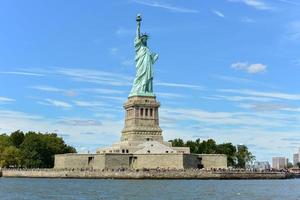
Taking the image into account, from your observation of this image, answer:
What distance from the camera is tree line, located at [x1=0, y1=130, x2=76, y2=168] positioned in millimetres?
110125

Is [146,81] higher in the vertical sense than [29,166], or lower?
higher

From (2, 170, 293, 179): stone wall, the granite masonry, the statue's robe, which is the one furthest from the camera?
the statue's robe

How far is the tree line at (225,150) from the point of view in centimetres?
11965

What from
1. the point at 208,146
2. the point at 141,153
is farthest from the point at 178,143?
the point at 141,153

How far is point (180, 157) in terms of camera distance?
307 feet

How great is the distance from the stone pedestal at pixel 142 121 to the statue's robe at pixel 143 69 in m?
2.18

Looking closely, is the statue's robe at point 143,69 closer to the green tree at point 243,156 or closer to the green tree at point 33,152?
the green tree at point 33,152

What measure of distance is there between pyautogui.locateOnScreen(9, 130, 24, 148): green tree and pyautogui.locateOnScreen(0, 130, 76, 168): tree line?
235 inches

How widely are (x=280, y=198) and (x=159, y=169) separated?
39436 mm

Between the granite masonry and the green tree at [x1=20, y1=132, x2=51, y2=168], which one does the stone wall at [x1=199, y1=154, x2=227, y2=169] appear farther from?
the green tree at [x1=20, y1=132, x2=51, y2=168]

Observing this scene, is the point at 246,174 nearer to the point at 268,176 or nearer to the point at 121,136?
the point at 268,176

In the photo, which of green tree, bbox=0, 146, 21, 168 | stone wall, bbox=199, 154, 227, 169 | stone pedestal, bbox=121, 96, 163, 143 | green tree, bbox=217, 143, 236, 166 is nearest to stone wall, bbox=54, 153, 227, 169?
stone wall, bbox=199, 154, 227, 169

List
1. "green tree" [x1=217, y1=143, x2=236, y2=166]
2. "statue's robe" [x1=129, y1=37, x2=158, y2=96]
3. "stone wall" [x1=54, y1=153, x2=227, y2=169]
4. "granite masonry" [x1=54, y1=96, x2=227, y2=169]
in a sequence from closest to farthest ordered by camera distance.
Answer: "stone wall" [x1=54, y1=153, x2=227, y2=169], "granite masonry" [x1=54, y1=96, x2=227, y2=169], "statue's robe" [x1=129, y1=37, x2=158, y2=96], "green tree" [x1=217, y1=143, x2=236, y2=166]

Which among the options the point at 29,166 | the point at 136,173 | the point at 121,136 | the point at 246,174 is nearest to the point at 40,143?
the point at 29,166
